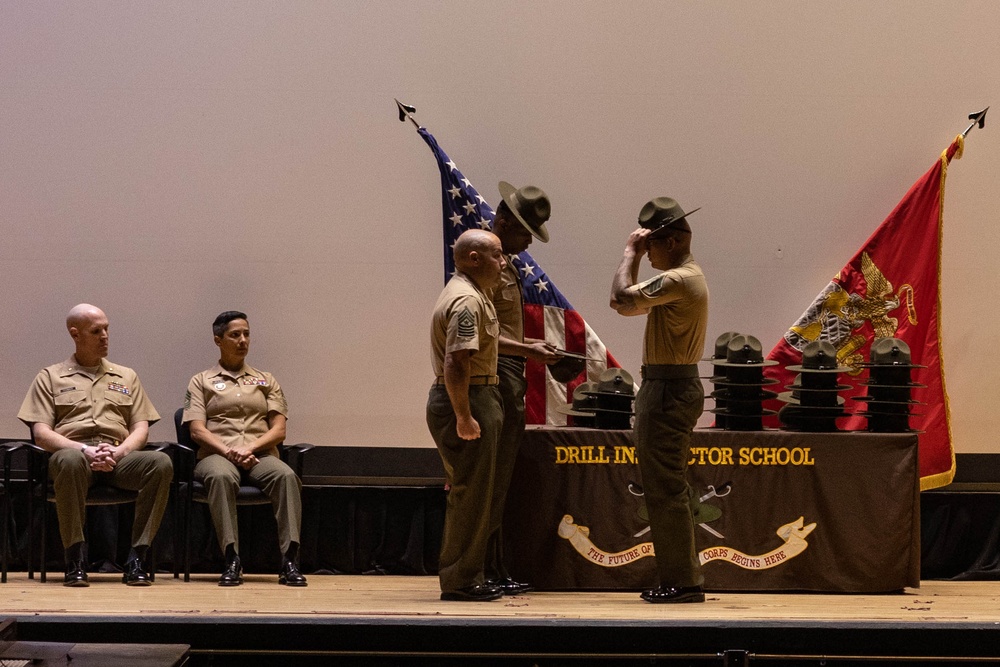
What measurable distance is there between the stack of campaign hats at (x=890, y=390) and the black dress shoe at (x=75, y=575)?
3.43 meters

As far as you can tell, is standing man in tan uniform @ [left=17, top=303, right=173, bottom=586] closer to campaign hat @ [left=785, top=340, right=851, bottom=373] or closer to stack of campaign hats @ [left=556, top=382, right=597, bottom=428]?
stack of campaign hats @ [left=556, top=382, right=597, bottom=428]

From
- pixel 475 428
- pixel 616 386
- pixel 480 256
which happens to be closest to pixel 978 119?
pixel 616 386

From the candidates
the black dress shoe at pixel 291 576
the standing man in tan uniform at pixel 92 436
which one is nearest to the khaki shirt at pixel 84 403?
the standing man in tan uniform at pixel 92 436

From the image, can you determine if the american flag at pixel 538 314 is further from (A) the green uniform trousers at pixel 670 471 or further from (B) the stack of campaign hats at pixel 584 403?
(A) the green uniform trousers at pixel 670 471

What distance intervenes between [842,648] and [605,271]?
8.78 ft

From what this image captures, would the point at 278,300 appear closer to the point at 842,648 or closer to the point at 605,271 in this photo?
the point at 605,271

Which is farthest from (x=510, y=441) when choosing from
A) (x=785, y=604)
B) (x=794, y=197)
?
(x=794, y=197)

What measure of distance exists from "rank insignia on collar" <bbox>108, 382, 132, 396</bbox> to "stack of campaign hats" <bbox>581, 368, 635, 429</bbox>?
2173 mm

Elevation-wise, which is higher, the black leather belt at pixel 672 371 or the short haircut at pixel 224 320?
the short haircut at pixel 224 320

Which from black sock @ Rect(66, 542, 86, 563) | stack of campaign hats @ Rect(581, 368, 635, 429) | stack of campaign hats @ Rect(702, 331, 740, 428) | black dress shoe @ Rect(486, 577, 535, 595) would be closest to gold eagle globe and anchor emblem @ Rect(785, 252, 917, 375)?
stack of campaign hats @ Rect(702, 331, 740, 428)

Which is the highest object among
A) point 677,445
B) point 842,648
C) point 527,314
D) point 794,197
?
point 794,197

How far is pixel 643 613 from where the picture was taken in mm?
4012

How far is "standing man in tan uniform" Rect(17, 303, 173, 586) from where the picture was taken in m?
4.93

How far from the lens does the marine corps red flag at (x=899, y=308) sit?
18.1ft
